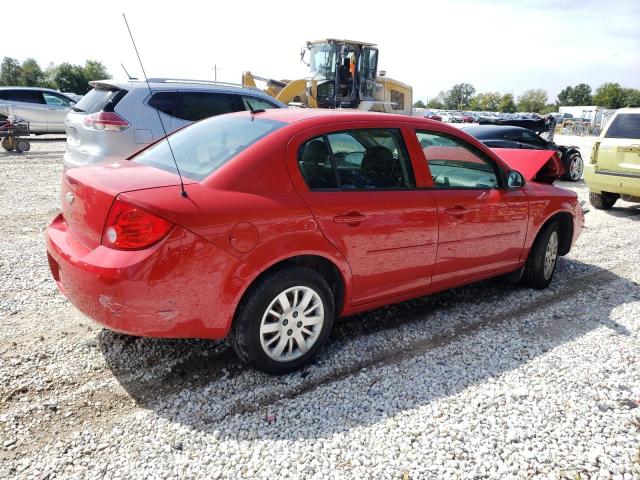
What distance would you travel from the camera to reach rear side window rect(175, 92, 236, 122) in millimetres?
7031

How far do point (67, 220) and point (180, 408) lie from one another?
1.40 meters

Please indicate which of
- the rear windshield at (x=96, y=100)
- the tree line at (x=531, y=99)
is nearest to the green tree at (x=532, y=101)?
the tree line at (x=531, y=99)

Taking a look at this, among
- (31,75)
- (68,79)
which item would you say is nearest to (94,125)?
(68,79)

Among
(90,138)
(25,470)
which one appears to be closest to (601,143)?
(90,138)

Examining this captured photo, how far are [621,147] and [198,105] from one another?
22.6 ft

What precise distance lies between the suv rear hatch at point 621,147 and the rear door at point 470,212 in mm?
5043

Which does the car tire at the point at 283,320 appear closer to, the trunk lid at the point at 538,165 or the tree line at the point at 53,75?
the trunk lid at the point at 538,165

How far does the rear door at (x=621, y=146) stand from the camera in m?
8.18

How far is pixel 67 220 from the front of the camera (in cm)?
317

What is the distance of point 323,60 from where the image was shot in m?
16.6

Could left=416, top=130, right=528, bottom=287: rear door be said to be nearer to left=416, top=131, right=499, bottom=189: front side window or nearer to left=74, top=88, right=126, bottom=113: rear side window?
left=416, top=131, right=499, bottom=189: front side window

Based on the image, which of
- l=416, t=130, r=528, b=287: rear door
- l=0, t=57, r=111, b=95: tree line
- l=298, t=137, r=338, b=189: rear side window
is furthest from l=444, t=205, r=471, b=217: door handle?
l=0, t=57, r=111, b=95: tree line

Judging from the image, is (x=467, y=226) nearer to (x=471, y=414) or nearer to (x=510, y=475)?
(x=471, y=414)

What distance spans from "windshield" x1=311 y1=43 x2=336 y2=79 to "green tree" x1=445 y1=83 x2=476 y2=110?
11464cm
